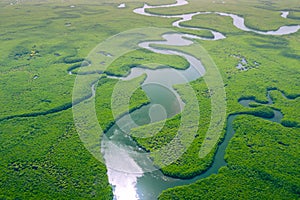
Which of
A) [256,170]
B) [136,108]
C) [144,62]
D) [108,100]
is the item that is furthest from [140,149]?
[144,62]

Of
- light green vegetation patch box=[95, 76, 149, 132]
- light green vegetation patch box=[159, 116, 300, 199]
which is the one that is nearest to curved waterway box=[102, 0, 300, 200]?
light green vegetation patch box=[95, 76, 149, 132]

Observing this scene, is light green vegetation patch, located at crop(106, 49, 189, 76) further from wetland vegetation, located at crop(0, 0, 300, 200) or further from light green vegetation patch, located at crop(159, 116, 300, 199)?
light green vegetation patch, located at crop(159, 116, 300, 199)

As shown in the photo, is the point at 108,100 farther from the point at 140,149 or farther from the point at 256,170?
the point at 256,170

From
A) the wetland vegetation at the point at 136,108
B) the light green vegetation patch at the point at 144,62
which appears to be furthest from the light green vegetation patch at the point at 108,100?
the light green vegetation patch at the point at 144,62

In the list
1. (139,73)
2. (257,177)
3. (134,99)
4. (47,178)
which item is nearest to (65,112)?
(134,99)

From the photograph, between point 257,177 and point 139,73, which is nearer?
point 257,177

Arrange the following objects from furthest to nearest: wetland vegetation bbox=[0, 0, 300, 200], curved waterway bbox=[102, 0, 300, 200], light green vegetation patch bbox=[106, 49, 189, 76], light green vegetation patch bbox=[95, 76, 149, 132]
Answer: light green vegetation patch bbox=[106, 49, 189, 76] → light green vegetation patch bbox=[95, 76, 149, 132] → curved waterway bbox=[102, 0, 300, 200] → wetland vegetation bbox=[0, 0, 300, 200]

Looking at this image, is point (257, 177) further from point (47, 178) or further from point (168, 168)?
point (47, 178)

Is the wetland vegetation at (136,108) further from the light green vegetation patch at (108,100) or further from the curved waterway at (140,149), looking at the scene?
the curved waterway at (140,149)
